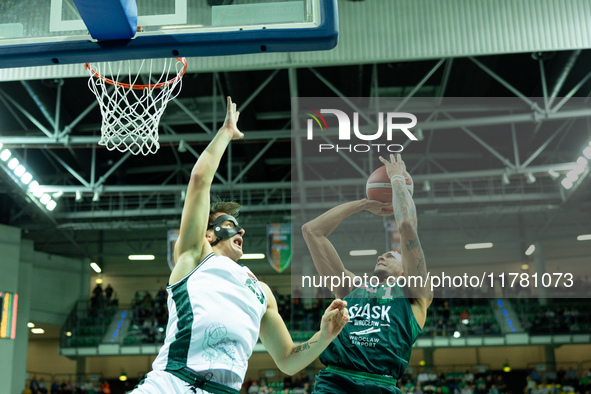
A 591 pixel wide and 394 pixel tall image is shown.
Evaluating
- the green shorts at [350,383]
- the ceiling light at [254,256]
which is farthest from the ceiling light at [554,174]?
the ceiling light at [254,256]

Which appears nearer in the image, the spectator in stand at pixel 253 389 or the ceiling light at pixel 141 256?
the spectator in stand at pixel 253 389

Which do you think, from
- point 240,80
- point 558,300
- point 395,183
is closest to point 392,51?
point 240,80

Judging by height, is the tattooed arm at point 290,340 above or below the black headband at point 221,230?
below

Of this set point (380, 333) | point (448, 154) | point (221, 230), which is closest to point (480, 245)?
point (448, 154)

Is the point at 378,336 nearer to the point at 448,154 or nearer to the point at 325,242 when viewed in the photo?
the point at 325,242

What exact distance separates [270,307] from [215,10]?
2.44m

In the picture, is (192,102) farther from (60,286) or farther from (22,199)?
(60,286)

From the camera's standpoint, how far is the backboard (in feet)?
16.6

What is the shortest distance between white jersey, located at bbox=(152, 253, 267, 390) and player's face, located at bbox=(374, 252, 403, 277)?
2345 millimetres

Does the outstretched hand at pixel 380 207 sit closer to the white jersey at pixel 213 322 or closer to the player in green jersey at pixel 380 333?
the player in green jersey at pixel 380 333

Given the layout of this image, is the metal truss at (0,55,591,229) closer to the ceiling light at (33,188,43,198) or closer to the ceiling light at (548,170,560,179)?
the ceiling light at (548,170,560,179)

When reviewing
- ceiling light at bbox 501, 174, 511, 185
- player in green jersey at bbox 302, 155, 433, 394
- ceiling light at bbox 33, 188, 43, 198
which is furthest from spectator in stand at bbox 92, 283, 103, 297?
player in green jersey at bbox 302, 155, 433, 394

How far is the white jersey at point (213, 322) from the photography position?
3650mm

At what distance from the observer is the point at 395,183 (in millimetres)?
8156
